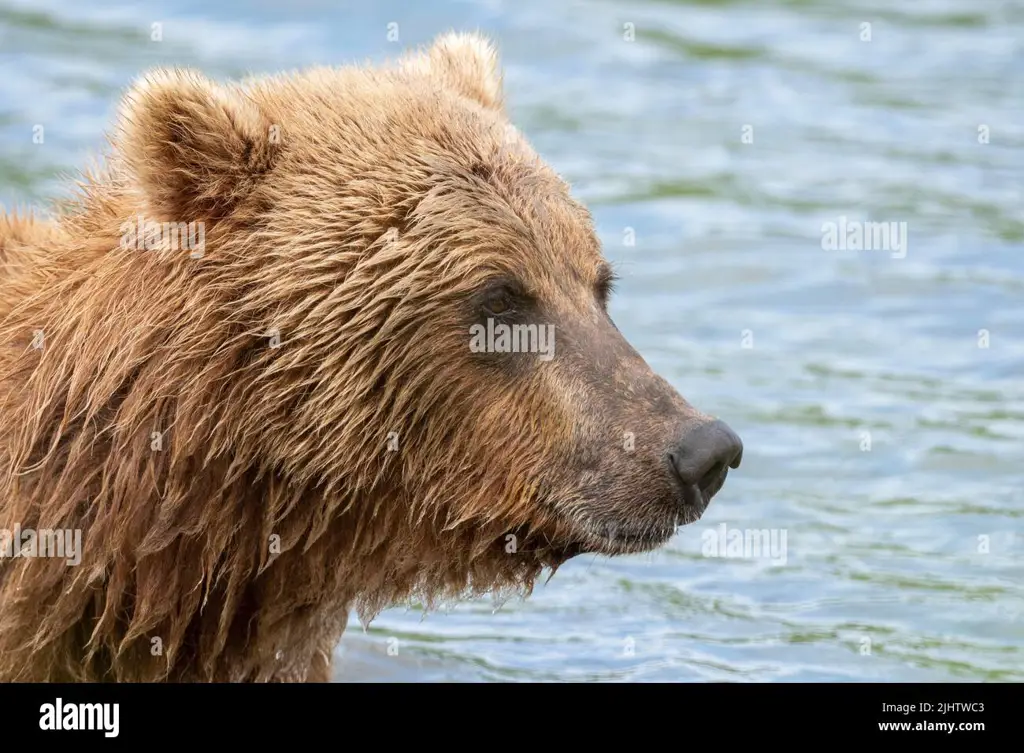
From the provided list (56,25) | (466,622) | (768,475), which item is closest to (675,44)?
(56,25)

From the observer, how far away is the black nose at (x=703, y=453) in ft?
20.5

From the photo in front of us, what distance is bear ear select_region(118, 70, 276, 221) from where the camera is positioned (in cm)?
626

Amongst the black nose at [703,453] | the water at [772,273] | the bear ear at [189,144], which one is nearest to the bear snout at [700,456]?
the black nose at [703,453]

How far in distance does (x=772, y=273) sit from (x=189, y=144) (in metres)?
7.78

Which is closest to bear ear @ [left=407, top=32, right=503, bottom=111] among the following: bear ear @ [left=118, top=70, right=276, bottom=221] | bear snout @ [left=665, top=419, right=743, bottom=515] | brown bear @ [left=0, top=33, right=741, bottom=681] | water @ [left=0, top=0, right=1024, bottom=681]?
water @ [left=0, top=0, right=1024, bottom=681]

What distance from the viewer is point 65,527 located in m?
6.34

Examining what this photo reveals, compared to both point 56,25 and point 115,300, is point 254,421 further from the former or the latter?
point 56,25

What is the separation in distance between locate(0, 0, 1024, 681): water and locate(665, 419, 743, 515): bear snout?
2.70 metres

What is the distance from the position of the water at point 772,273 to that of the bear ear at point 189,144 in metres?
1.66

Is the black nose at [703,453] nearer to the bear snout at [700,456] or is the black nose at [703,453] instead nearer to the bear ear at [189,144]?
the bear snout at [700,456]

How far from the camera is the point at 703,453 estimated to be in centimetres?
623

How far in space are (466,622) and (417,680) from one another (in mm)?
844

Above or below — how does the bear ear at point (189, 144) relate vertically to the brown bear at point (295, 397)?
above

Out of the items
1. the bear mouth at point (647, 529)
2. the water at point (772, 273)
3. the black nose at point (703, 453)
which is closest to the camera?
the black nose at point (703, 453)
